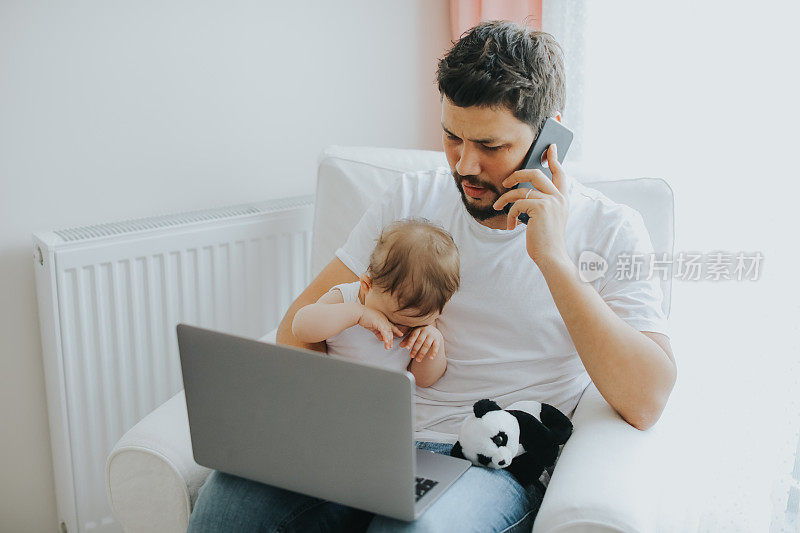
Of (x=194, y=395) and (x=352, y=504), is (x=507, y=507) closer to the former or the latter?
(x=352, y=504)

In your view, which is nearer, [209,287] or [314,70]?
[209,287]

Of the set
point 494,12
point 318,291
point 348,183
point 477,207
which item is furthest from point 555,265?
point 494,12

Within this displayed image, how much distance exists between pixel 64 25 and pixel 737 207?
1436mm

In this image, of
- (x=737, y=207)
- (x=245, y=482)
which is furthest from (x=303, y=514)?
(x=737, y=207)

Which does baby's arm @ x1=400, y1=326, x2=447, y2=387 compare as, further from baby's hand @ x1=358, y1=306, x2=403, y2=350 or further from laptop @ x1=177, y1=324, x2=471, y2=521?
laptop @ x1=177, y1=324, x2=471, y2=521

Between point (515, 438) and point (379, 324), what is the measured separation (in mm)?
278

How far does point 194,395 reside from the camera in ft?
3.83

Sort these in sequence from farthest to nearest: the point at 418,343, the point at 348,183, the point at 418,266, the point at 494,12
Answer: the point at 494,12, the point at 348,183, the point at 418,343, the point at 418,266

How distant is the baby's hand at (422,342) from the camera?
4.56ft

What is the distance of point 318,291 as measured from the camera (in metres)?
1.54

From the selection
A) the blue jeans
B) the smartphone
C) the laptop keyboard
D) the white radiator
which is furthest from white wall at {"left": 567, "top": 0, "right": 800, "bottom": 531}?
the white radiator

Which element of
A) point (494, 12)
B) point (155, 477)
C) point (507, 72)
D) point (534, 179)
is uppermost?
point (494, 12)

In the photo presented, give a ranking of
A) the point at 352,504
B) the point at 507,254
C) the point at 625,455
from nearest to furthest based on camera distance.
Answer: the point at 352,504 → the point at 625,455 → the point at 507,254

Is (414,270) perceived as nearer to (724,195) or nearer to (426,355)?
(426,355)
